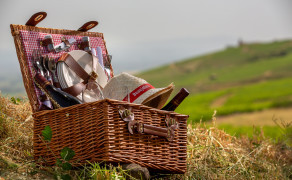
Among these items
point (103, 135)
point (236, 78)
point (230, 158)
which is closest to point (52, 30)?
point (103, 135)

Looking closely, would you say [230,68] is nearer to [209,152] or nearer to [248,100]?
[248,100]

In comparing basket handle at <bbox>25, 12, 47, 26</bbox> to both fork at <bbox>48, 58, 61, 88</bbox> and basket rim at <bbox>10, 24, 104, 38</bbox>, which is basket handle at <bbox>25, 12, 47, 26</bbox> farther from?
fork at <bbox>48, 58, 61, 88</bbox>

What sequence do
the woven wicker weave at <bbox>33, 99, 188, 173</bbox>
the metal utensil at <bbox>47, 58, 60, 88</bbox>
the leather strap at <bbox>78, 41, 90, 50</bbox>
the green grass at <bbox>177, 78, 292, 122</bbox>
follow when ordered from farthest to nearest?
the green grass at <bbox>177, 78, 292, 122</bbox> < the leather strap at <bbox>78, 41, 90, 50</bbox> < the metal utensil at <bbox>47, 58, 60, 88</bbox> < the woven wicker weave at <bbox>33, 99, 188, 173</bbox>

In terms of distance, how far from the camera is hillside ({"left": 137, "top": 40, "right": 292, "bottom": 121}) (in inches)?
1404

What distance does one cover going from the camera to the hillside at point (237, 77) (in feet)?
117

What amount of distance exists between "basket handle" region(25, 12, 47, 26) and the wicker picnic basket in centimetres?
18

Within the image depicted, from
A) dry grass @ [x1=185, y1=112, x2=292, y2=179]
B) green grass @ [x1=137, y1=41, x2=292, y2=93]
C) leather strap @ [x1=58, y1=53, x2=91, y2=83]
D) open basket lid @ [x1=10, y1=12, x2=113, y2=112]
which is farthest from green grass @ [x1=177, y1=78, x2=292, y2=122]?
leather strap @ [x1=58, y1=53, x2=91, y2=83]

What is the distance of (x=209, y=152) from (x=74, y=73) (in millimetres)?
1781

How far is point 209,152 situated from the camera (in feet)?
13.8

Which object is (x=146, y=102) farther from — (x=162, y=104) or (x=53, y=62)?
(x=53, y=62)

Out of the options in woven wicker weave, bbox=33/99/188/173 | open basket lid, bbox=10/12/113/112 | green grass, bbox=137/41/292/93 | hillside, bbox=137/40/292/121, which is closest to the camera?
woven wicker weave, bbox=33/99/188/173

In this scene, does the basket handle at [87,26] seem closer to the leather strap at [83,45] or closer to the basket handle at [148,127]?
the leather strap at [83,45]

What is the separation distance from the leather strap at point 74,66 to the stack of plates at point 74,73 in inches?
1.7

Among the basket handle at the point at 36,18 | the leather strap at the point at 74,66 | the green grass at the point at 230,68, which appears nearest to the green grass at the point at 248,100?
the green grass at the point at 230,68
